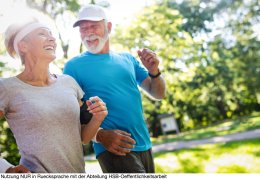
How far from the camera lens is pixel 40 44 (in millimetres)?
1035

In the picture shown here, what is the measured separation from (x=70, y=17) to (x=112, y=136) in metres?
0.94

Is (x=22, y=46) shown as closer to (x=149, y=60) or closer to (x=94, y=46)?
(x=94, y=46)

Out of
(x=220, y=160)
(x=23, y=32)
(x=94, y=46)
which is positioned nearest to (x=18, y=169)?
(x=23, y=32)

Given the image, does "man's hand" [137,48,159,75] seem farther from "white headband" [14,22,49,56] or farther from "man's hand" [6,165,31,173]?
"man's hand" [6,165,31,173]

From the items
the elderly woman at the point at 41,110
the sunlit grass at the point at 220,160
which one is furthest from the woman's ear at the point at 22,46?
the sunlit grass at the point at 220,160

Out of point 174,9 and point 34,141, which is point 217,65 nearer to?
point 174,9

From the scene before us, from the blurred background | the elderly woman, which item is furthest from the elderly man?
the blurred background

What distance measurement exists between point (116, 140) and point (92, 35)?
40cm

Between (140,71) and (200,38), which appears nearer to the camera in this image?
(140,71)

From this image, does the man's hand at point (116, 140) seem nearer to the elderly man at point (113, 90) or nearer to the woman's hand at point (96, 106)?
the elderly man at point (113, 90)

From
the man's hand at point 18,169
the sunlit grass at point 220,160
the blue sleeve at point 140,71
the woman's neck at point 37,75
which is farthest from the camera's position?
the sunlit grass at point 220,160

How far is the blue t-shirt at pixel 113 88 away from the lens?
1.21 m

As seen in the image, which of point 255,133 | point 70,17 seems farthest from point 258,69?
point 70,17

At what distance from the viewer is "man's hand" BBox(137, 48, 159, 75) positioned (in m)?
1.25
